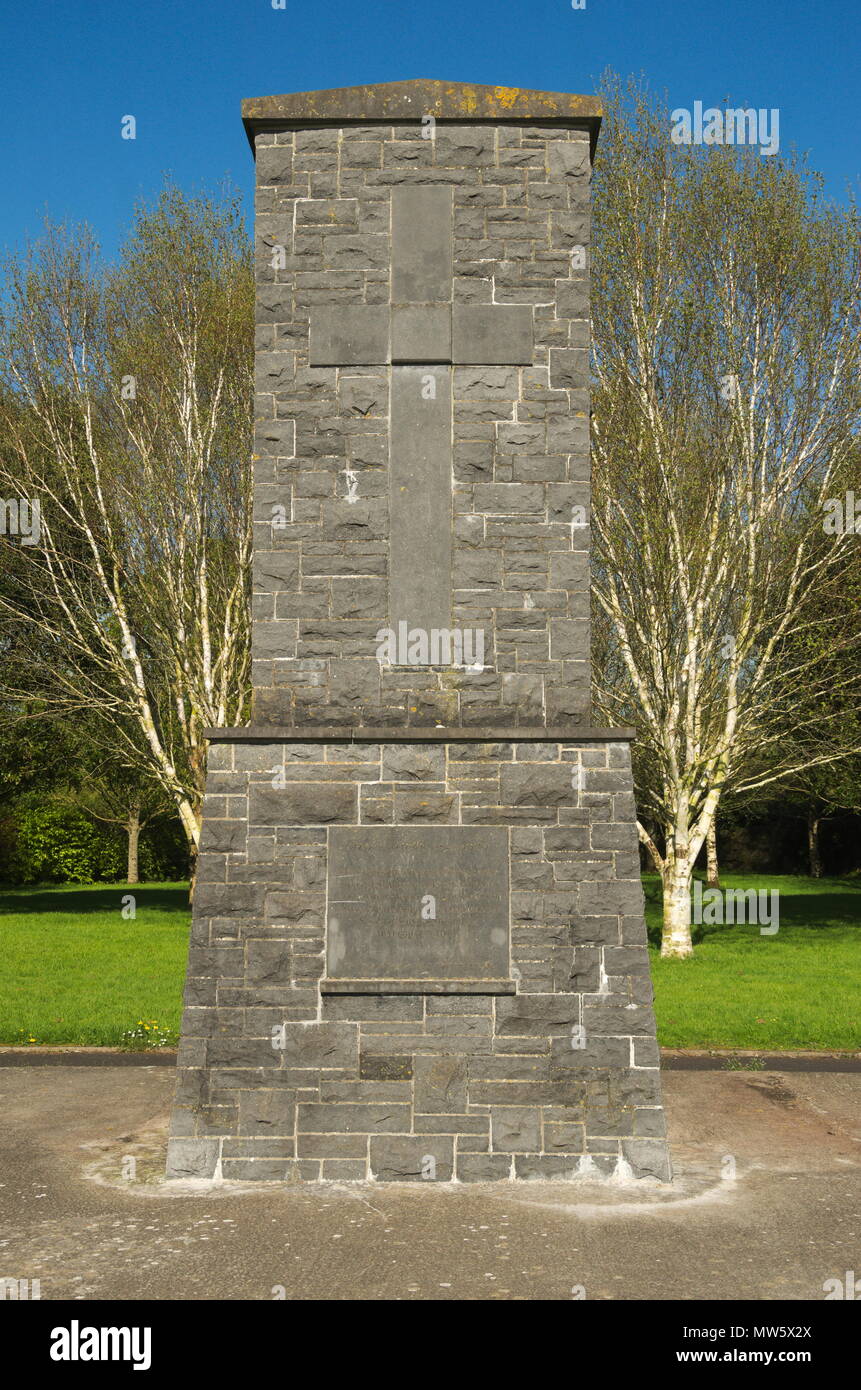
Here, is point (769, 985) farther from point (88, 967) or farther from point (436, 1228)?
point (436, 1228)

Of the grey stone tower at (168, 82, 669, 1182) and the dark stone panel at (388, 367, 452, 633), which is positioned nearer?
the grey stone tower at (168, 82, 669, 1182)

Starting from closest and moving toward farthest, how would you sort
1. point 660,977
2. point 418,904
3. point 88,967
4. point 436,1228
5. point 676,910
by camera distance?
1. point 436,1228
2. point 418,904
3. point 660,977
4. point 88,967
5. point 676,910

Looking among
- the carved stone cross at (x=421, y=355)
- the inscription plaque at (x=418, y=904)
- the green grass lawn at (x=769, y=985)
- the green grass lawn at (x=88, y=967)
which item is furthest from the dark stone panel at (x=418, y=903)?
the green grass lawn at (x=88, y=967)

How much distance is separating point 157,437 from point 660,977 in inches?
463

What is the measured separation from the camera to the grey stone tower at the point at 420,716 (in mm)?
6949

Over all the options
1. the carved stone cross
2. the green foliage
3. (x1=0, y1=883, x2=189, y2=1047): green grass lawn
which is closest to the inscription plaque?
the carved stone cross

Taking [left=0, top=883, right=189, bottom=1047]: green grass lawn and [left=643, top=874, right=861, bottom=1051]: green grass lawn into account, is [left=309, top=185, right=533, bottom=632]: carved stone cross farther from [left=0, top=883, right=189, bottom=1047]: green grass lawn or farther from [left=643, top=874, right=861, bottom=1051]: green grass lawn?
[left=0, top=883, right=189, bottom=1047]: green grass lawn

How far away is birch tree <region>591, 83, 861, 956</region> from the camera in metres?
18.3

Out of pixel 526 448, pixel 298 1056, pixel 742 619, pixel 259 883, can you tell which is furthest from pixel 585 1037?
pixel 742 619

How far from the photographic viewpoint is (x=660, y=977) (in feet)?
54.9

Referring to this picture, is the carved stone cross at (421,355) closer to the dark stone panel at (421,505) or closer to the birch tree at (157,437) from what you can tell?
the dark stone panel at (421,505)

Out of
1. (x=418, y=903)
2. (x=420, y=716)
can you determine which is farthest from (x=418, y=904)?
(x=420, y=716)

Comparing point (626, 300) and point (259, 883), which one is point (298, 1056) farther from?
point (626, 300)

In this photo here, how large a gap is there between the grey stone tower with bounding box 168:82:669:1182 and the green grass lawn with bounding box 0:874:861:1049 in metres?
4.72
